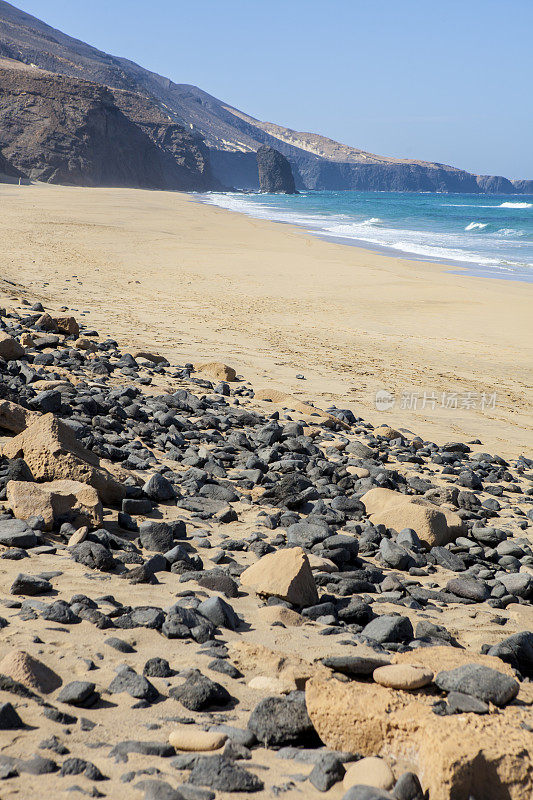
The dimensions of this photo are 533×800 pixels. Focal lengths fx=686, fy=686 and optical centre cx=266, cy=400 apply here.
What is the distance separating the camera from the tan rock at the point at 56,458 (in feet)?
14.2

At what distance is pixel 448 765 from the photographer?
196 cm

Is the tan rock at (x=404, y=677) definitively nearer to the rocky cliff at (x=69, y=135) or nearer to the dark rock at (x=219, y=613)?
the dark rock at (x=219, y=613)

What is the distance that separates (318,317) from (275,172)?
5113 inches

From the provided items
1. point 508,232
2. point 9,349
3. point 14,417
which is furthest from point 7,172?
point 14,417

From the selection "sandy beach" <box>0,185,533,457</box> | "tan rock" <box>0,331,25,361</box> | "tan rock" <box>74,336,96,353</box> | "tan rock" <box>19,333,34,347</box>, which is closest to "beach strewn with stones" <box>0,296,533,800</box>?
"tan rock" <box>0,331,25,361</box>

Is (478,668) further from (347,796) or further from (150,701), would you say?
(150,701)

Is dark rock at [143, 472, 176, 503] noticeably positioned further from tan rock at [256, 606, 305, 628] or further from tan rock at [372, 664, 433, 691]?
tan rock at [372, 664, 433, 691]

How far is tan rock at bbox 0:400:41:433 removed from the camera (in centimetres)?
515

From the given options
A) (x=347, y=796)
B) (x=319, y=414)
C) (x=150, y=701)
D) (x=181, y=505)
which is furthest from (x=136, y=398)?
(x=347, y=796)

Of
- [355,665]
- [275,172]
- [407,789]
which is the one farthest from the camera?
[275,172]

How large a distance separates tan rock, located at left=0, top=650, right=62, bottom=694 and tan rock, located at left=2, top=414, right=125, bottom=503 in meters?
1.90

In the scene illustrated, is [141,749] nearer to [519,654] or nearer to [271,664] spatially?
[271,664]

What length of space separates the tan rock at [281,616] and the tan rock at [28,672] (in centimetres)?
108

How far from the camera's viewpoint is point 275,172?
136 m
